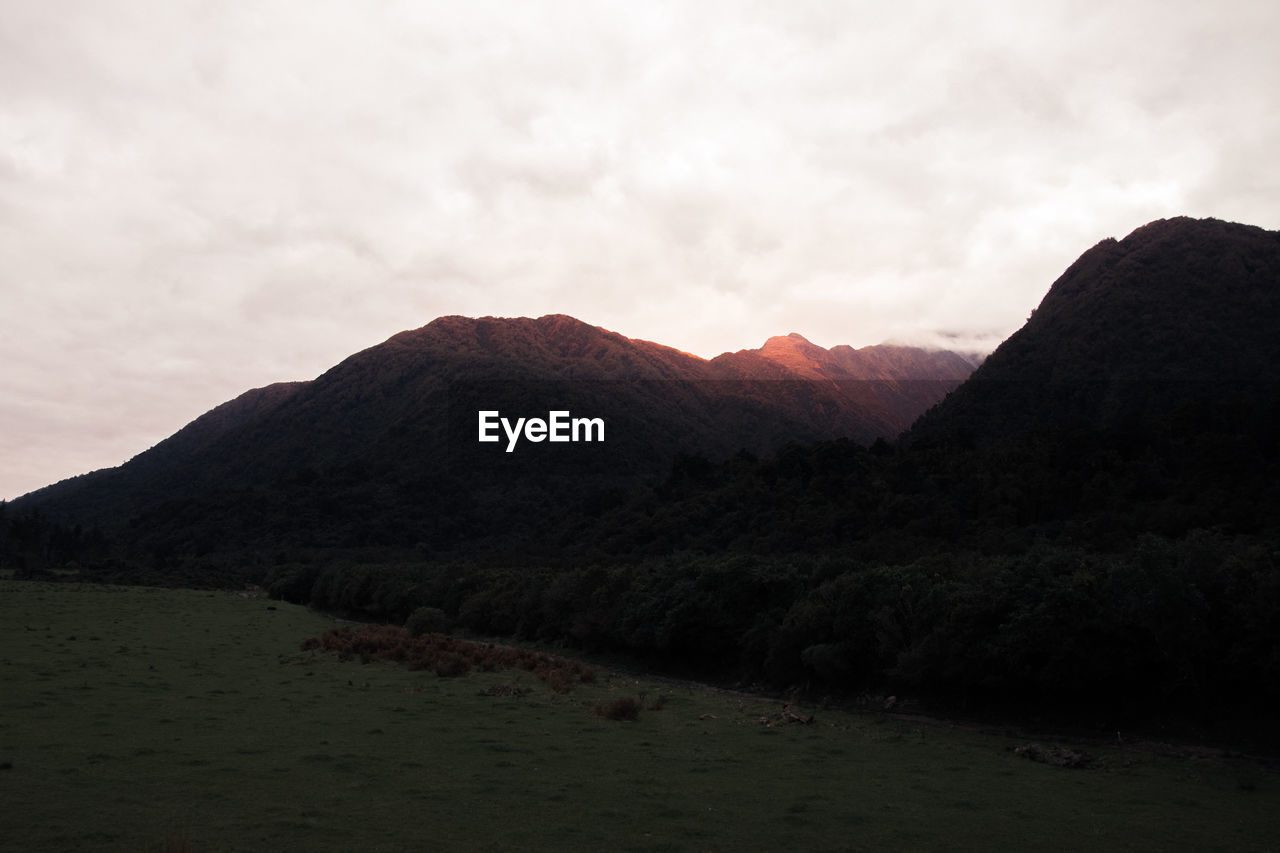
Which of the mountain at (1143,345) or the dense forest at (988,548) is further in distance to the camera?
the mountain at (1143,345)

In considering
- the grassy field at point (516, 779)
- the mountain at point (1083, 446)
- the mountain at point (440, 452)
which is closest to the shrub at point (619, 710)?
the grassy field at point (516, 779)

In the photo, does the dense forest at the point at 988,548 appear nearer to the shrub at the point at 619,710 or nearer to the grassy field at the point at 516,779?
the grassy field at the point at 516,779

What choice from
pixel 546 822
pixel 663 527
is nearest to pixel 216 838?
pixel 546 822

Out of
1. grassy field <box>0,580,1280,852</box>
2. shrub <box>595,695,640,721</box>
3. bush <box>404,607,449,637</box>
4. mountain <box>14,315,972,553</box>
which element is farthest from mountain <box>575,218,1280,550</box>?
mountain <box>14,315,972,553</box>

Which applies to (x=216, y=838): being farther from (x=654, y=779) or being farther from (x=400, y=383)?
(x=400, y=383)

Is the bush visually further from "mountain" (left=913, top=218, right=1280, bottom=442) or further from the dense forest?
"mountain" (left=913, top=218, right=1280, bottom=442)

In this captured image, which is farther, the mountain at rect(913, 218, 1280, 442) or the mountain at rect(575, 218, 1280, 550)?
the mountain at rect(913, 218, 1280, 442)
